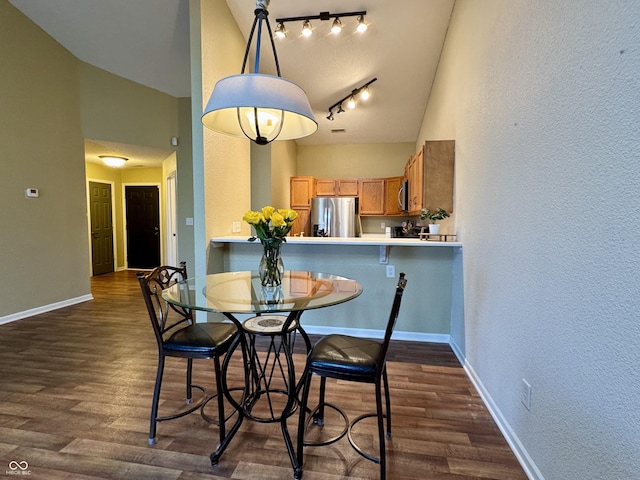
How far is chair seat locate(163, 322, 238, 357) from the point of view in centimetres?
164

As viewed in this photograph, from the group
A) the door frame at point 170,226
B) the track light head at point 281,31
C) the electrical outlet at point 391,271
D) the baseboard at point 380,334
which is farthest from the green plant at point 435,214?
the door frame at point 170,226

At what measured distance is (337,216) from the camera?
5.49 m

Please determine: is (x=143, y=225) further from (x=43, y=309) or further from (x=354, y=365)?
(x=354, y=365)

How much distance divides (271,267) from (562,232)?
1.44m

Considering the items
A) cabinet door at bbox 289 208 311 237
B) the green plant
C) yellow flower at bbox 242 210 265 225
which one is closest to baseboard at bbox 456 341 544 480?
the green plant

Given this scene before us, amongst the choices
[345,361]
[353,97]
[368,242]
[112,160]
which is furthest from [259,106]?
[112,160]

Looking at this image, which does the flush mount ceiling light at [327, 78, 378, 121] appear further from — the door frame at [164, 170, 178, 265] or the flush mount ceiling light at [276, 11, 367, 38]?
the door frame at [164, 170, 178, 265]

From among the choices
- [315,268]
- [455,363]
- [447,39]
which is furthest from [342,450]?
[447,39]

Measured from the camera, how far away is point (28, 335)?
3.19 m

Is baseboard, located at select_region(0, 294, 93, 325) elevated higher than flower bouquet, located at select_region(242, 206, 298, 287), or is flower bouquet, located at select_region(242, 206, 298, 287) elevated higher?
flower bouquet, located at select_region(242, 206, 298, 287)

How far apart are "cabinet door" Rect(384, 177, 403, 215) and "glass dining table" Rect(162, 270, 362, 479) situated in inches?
150

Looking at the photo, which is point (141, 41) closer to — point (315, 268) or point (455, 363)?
point (315, 268)

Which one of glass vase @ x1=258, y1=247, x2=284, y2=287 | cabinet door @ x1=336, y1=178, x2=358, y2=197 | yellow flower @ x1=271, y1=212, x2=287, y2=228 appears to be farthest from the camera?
cabinet door @ x1=336, y1=178, x2=358, y2=197

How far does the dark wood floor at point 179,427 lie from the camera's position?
1.51 metres
